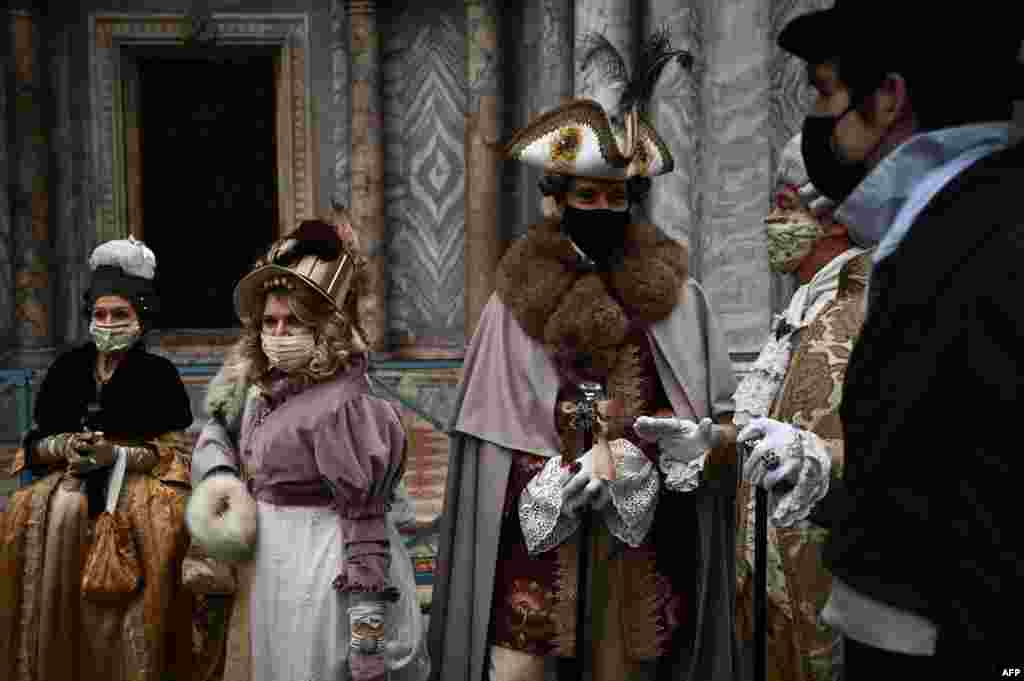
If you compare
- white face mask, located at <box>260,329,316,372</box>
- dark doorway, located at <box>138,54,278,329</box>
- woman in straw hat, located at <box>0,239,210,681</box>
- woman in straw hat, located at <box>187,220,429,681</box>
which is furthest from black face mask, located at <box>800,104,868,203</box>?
dark doorway, located at <box>138,54,278,329</box>

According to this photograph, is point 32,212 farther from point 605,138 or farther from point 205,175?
point 605,138

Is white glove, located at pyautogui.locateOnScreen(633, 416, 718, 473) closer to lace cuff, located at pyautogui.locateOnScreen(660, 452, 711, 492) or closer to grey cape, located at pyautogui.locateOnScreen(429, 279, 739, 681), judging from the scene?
lace cuff, located at pyautogui.locateOnScreen(660, 452, 711, 492)

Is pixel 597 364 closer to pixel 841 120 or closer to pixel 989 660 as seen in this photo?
pixel 841 120

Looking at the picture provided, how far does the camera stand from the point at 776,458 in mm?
2271

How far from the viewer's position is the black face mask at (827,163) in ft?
5.85

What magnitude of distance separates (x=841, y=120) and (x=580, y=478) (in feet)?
5.07

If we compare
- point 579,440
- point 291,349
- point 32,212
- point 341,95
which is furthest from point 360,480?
point 32,212

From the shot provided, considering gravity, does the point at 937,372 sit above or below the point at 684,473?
above

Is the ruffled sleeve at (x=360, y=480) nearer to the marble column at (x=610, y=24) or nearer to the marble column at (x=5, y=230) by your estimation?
the marble column at (x=610, y=24)

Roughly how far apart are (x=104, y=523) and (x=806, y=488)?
2526 mm

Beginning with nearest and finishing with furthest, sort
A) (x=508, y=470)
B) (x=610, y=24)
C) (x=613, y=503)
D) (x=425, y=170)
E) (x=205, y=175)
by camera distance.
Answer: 1. (x=613, y=503)
2. (x=508, y=470)
3. (x=610, y=24)
4. (x=425, y=170)
5. (x=205, y=175)

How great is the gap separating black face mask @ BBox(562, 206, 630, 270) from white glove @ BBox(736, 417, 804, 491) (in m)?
1.21

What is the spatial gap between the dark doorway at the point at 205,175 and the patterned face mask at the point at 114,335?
5.50 metres

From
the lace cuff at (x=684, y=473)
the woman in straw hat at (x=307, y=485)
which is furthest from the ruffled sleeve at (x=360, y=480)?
the lace cuff at (x=684, y=473)
